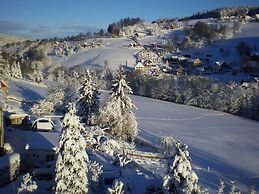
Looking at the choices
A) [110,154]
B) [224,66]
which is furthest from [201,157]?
[224,66]

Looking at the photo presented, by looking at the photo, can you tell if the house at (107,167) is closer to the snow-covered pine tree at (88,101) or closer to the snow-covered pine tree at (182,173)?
the snow-covered pine tree at (182,173)

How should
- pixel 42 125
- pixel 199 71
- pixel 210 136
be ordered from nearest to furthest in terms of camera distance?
pixel 42 125 < pixel 210 136 < pixel 199 71

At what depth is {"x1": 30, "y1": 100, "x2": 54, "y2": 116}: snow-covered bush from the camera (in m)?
45.9

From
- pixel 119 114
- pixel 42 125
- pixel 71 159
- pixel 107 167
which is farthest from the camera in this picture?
pixel 119 114

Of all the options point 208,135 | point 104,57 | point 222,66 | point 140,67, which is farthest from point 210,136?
point 104,57

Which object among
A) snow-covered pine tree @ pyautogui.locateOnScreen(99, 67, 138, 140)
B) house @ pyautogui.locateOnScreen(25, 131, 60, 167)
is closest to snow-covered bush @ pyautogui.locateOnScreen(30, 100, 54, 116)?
snow-covered pine tree @ pyautogui.locateOnScreen(99, 67, 138, 140)

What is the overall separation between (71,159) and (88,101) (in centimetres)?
2808

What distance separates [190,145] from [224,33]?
13592 centimetres

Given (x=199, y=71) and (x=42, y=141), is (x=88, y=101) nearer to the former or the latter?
(x=42, y=141)

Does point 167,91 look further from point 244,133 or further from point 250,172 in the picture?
point 250,172

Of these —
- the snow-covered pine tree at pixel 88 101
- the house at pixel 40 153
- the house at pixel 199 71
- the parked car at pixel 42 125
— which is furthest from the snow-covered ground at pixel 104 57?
the house at pixel 40 153

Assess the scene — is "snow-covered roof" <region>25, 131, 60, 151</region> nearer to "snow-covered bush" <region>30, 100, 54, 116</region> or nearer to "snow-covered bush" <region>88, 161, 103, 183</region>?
"snow-covered bush" <region>88, 161, 103, 183</region>

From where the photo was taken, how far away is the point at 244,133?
176 feet

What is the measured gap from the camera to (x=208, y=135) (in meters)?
50.9
